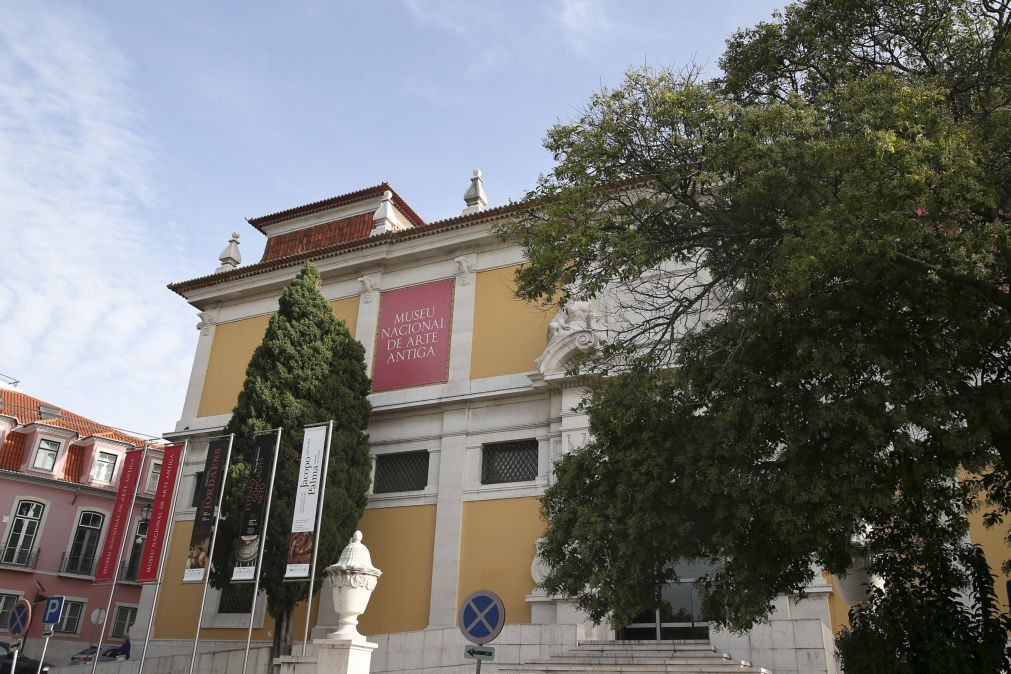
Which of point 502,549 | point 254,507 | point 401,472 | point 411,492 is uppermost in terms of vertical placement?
point 401,472

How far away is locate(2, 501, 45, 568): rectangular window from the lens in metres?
30.5

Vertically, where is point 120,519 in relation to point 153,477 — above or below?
below

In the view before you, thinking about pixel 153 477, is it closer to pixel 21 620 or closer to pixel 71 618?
pixel 71 618

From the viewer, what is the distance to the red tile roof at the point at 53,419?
3331 cm

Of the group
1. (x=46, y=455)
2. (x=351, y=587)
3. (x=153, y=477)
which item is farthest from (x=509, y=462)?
(x=153, y=477)

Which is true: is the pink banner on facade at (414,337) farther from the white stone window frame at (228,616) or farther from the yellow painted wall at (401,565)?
the white stone window frame at (228,616)

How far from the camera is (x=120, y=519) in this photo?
2119 centimetres

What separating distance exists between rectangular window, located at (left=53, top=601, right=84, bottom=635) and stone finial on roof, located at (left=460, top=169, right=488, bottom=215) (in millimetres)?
21390

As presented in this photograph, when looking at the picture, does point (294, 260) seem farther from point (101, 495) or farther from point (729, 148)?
point (729, 148)

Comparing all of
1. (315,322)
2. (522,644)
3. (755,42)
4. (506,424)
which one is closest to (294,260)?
(315,322)

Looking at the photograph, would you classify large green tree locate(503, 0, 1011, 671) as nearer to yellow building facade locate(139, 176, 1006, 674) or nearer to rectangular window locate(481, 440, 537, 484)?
yellow building facade locate(139, 176, 1006, 674)

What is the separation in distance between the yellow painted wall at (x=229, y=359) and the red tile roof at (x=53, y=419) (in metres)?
11.2

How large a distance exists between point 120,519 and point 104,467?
15.1m

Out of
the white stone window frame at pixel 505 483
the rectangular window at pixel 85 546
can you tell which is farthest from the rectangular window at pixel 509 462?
the rectangular window at pixel 85 546
